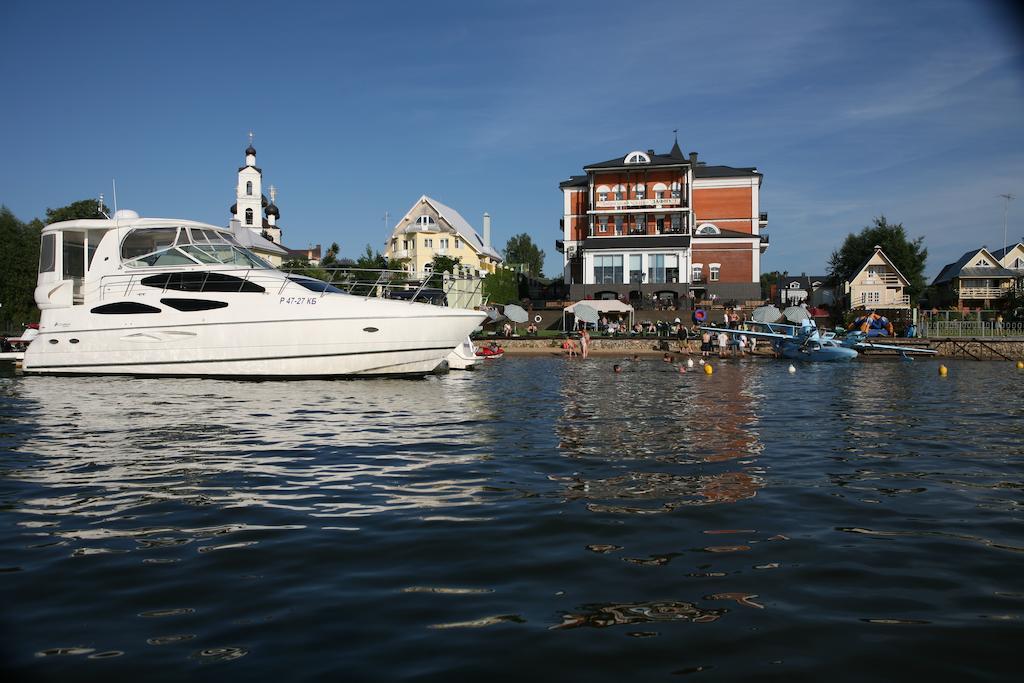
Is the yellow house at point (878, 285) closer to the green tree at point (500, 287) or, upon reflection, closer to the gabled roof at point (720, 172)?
the gabled roof at point (720, 172)

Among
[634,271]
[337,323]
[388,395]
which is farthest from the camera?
[634,271]

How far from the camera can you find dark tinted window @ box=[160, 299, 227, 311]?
19.7 metres

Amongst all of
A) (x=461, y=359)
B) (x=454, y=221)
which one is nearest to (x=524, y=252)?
(x=454, y=221)

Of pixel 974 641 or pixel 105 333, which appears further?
pixel 105 333

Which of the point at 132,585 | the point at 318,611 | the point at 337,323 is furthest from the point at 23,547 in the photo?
the point at 337,323

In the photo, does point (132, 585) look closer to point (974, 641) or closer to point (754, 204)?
point (974, 641)

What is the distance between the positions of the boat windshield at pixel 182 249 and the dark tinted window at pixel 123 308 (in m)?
1.37

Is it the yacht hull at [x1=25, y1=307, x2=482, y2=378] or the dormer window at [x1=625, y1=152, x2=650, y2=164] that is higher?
the dormer window at [x1=625, y1=152, x2=650, y2=164]

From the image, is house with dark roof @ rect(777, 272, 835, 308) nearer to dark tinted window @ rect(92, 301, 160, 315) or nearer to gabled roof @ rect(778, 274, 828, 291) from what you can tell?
gabled roof @ rect(778, 274, 828, 291)

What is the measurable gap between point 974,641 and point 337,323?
17334 millimetres

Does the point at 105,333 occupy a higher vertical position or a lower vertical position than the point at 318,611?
higher

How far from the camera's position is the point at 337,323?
63.7 feet

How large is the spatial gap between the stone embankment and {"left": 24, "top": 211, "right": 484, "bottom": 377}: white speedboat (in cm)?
2430

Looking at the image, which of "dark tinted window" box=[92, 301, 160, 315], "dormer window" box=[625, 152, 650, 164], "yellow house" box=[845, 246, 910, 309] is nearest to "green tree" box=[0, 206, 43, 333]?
"dark tinted window" box=[92, 301, 160, 315]
